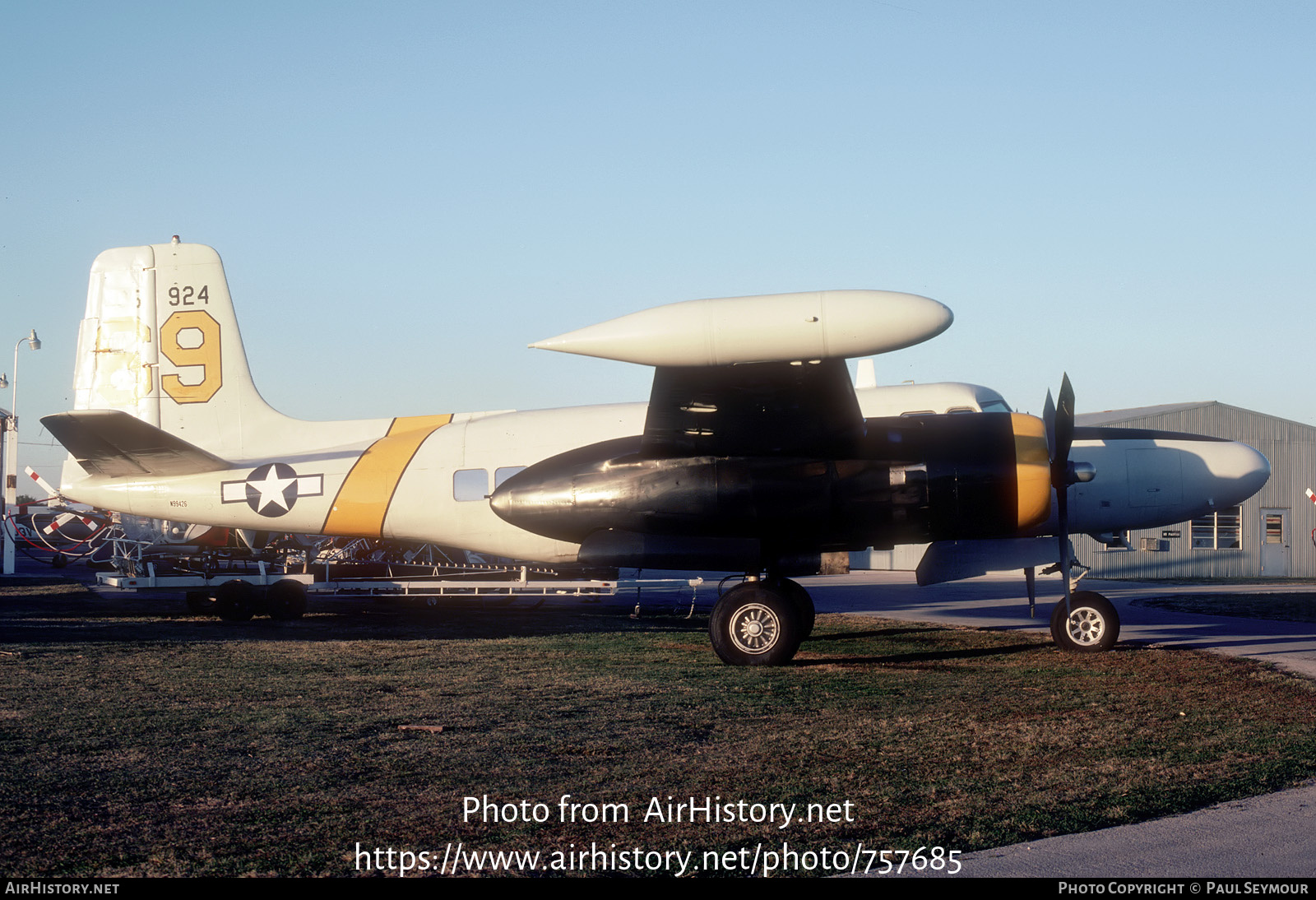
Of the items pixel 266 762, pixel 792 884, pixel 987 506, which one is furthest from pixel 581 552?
pixel 792 884

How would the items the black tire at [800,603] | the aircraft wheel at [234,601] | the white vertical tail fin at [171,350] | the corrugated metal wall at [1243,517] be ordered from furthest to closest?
the corrugated metal wall at [1243,517] → the aircraft wheel at [234,601] → the white vertical tail fin at [171,350] → the black tire at [800,603]

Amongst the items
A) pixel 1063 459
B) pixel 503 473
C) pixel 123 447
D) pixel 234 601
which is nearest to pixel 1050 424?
pixel 1063 459

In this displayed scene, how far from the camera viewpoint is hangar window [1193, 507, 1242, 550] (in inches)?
1366

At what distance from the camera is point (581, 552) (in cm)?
1106

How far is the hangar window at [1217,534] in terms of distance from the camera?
3469cm

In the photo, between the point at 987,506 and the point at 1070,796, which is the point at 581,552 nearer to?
the point at 987,506

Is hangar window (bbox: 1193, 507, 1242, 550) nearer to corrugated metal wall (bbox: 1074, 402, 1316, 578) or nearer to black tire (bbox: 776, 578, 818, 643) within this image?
corrugated metal wall (bbox: 1074, 402, 1316, 578)

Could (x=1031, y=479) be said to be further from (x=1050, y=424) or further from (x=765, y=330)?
(x=765, y=330)

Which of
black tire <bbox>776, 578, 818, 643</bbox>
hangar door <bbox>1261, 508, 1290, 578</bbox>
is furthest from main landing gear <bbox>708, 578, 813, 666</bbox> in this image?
hangar door <bbox>1261, 508, 1290, 578</bbox>

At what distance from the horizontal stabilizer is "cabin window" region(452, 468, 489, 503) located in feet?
10.7

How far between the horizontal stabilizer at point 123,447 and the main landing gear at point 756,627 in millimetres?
7110

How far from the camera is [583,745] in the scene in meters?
6.68

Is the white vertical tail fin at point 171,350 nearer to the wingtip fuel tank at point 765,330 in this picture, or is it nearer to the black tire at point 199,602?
the black tire at point 199,602

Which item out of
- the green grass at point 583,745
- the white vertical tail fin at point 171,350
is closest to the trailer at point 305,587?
the white vertical tail fin at point 171,350
